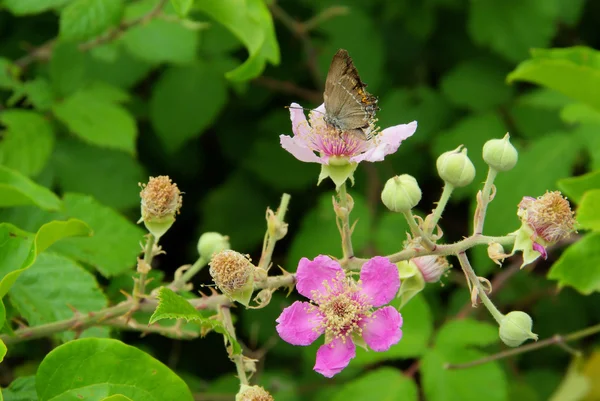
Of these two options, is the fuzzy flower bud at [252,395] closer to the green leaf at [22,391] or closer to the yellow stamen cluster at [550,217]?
the green leaf at [22,391]

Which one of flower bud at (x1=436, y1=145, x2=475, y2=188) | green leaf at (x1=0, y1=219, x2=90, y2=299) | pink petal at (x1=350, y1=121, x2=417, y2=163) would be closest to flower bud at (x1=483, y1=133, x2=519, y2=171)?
flower bud at (x1=436, y1=145, x2=475, y2=188)

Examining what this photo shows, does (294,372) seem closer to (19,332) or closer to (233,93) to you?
(233,93)

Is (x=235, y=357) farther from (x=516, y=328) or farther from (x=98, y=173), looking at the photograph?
(x=98, y=173)

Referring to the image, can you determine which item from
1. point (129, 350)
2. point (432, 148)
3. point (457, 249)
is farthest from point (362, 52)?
point (129, 350)

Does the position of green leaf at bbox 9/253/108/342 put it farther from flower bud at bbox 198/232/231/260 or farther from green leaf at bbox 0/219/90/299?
flower bud at bbox 198/232/231/260

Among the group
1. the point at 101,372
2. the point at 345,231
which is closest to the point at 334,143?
the point at 345,231

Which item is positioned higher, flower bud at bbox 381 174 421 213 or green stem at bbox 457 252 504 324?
flower bud at bbox 381 174 421 213
